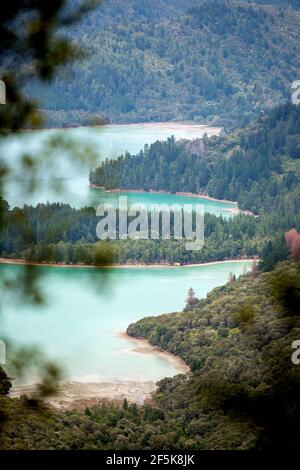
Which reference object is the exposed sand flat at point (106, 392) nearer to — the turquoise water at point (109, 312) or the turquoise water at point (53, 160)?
the turquoise water at point (109, 312)

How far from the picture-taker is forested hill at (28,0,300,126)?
54.1m

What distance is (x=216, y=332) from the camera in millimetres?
16094

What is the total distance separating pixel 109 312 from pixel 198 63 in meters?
39.5

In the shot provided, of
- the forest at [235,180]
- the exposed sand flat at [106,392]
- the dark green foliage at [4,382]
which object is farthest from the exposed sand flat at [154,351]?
the dark green foliage at [4,382]

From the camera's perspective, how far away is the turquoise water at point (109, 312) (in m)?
2.56

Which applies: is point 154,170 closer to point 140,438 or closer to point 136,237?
point 136,237

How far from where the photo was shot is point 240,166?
37.4 metres

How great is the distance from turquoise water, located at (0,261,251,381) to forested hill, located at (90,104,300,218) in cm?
614

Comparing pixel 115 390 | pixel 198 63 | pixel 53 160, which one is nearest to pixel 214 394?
pixel 53 160

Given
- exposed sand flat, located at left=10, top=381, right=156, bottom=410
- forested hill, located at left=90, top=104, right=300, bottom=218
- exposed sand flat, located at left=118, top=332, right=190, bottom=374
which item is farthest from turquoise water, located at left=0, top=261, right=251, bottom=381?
forested hill, located at left=90, top=104, right=300, bottom=218

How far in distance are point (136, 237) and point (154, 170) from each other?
1237cm

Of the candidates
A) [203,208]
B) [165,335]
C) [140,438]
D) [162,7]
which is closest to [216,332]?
[165,335]

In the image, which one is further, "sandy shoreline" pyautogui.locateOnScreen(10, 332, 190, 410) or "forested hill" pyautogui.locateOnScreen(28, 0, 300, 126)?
"forested hill" pyautogui.locateOnScreen(28, 0, 300, 126)

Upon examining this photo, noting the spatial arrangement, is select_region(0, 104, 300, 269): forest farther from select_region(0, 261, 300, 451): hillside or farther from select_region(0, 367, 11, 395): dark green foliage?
select_region(0, 367, 11, 395): dark green foliage
